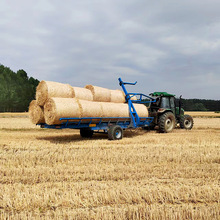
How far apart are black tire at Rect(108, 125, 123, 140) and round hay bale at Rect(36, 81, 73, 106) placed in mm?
2198

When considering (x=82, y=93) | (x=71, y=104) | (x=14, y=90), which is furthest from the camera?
(x=14, y=90)

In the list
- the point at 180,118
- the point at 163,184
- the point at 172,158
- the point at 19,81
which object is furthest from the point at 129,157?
the point at 19,81

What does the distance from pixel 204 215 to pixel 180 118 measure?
11.7 m

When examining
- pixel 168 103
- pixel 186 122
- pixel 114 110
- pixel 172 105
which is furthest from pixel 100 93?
pixel 186 122

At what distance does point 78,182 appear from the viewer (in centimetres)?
449

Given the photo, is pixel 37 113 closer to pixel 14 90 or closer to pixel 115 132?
pixel 115 132

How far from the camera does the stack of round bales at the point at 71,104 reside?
8.39 metres

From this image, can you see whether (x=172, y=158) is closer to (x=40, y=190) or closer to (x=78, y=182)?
(x=78, y=182)

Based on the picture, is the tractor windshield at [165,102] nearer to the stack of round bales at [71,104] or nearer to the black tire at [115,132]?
the stack of round bales at [71,104]

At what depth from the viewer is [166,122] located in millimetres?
12539

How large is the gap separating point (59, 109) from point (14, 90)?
1813 inches

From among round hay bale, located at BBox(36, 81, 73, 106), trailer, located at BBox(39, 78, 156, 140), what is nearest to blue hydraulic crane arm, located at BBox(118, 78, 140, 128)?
trailer, located at BBox(39, 78, 156, 140)

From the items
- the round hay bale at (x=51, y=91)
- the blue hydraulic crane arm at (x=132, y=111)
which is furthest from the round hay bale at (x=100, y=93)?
the round hay bale at (x=51, y=91)

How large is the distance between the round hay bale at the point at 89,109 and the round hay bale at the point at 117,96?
1.31 metres
